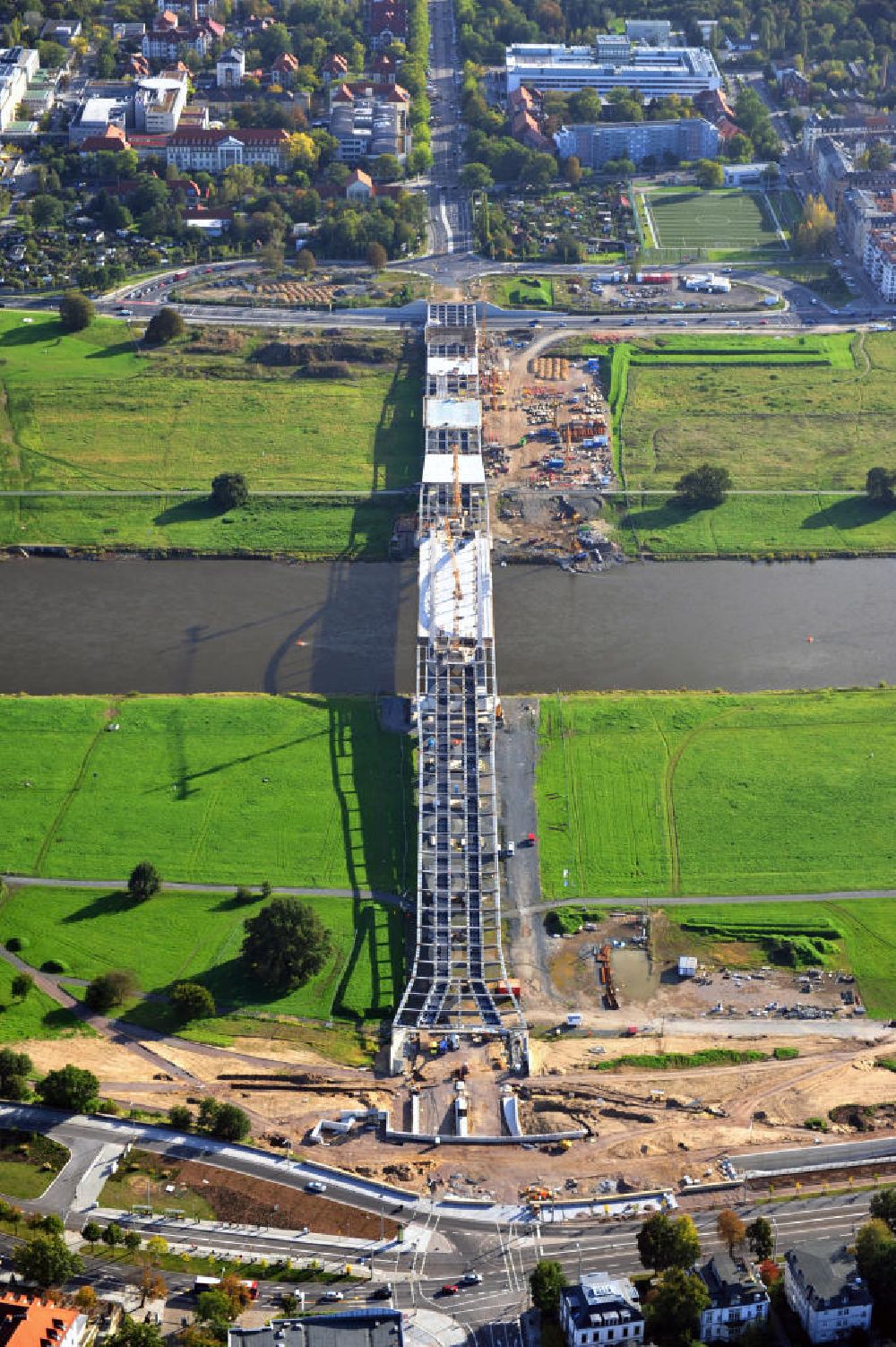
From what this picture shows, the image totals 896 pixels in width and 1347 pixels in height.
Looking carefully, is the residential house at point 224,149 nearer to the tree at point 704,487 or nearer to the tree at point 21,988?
the tree at point 704,487

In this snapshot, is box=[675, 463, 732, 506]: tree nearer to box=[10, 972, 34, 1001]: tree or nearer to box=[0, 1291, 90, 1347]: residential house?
box=[10, 972, 34, 1001]: tree

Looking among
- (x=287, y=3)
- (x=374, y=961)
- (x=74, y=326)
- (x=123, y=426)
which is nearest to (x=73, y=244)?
(x=74, y=326)

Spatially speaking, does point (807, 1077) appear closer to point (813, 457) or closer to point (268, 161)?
point (813, 457)

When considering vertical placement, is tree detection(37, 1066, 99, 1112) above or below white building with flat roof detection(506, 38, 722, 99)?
below

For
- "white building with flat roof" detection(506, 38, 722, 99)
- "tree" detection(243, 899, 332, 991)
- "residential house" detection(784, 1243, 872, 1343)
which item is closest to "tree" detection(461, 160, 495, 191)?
"white building with flat roof" detection(506, 38, 722, 99)

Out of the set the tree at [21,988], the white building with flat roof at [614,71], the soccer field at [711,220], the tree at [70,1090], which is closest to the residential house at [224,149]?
the white building with flat roof at [614,71]

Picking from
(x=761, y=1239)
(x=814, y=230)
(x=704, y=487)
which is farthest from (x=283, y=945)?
(x=814, y=230)
